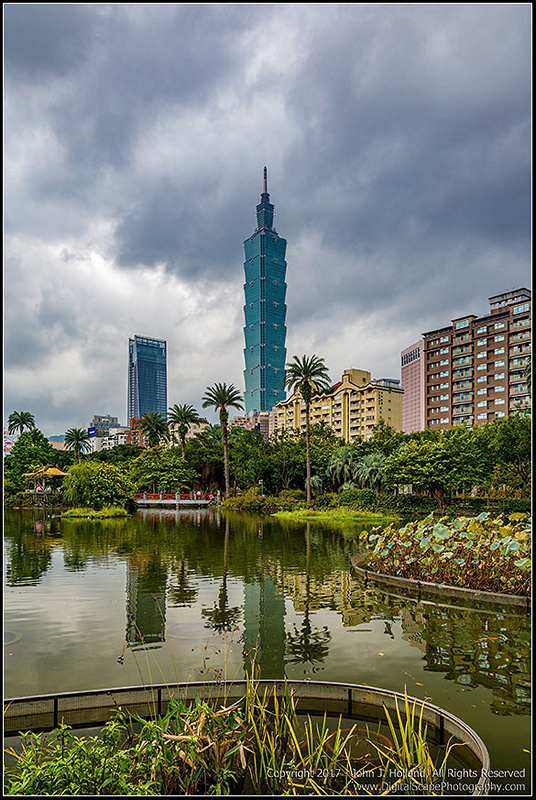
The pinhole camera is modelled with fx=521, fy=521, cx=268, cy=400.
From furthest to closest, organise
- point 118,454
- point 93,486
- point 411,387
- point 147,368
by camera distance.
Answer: point 147,368 < point 411,387 < point 118,454 < point 93,486

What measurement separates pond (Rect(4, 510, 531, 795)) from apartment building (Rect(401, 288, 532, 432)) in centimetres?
5850

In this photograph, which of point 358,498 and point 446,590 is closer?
point 446,590

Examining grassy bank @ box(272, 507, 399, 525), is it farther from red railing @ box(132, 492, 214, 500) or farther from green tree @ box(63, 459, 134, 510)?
red railing @ box(132, 492, 214, 500)

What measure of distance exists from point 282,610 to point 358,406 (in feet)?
313

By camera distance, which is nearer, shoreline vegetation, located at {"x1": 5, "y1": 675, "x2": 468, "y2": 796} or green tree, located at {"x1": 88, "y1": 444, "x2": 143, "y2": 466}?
shoreline vegetation, located at {"x1": 5, "y1": 675, "x2": 468, "y2": 796}

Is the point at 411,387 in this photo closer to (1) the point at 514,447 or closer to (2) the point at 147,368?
(2) the point at 147,368

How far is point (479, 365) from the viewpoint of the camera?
76625mm

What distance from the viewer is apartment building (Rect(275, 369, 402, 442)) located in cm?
10006

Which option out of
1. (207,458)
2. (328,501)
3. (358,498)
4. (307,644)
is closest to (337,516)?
(358,498)

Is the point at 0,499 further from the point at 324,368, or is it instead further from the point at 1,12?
the point at 324,368

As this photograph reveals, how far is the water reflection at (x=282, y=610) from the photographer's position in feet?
21.9

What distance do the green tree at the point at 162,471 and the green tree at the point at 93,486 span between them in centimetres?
1303

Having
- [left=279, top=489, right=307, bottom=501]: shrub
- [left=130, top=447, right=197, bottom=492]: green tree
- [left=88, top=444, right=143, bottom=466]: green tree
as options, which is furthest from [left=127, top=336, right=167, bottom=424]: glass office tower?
[left=279, top=489, right=307, bottom=501]: shrub

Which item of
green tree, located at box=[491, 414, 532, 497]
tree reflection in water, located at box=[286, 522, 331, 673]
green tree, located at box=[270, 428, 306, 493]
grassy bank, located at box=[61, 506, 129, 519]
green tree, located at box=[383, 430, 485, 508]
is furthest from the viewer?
green tree, located at box=[270, 428, 306, 493]
